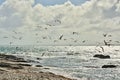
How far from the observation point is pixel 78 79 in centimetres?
5438

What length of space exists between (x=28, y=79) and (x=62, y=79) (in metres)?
9.32

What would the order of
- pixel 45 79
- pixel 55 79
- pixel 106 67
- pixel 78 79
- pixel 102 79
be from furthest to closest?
pixel 106 67 → pixel 102 79 → pixel 78 79 → pixel 55 79 → pixel 45 79

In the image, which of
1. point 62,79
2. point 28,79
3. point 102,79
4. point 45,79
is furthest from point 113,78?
point 28,79

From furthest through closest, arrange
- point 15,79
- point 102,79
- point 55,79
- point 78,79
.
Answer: point 102,79, point 78,79, point 55,79, point 15,79

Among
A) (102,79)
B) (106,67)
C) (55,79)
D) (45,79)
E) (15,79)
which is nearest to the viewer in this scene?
(15,79)

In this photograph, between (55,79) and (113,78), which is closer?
(55,79)

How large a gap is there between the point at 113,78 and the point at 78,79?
29.6 feet

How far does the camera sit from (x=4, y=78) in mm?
40781

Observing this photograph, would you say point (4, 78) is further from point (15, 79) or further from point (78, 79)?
point (78, 79)

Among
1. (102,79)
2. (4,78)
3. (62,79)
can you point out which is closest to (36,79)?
(4,78)

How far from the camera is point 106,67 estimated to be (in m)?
84.2

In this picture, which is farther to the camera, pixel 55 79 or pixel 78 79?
pixel 78 79

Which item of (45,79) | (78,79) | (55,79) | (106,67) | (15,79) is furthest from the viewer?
(106,67)

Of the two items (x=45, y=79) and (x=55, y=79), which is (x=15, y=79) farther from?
(x=55, y=79)
